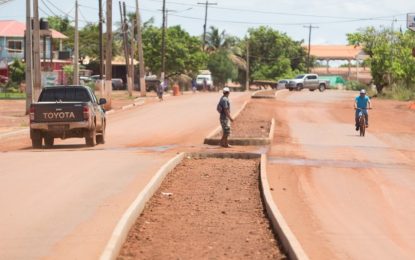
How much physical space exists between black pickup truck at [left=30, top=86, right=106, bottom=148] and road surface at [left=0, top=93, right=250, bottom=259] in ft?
1.75

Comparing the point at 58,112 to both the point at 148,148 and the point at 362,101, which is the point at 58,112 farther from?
the point at 362,101

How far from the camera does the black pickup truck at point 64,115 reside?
23531 mm

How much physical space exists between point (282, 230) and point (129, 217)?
2093 mm

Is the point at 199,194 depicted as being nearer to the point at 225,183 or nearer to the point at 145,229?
the point at 225,183

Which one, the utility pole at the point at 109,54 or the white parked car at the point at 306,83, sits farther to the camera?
the white parked car at the point at 306,83

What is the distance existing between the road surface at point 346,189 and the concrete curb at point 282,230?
257 millimetres

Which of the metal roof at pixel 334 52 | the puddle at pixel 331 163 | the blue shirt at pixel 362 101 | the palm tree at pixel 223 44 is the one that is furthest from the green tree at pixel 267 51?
the puddle at pixel 331 163

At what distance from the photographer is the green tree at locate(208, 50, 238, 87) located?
108 m

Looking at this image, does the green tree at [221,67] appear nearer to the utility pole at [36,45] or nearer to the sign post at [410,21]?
the sign post at [410,21]

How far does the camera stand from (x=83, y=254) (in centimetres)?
916

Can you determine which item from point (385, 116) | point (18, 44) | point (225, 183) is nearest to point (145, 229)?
point (225, 183)

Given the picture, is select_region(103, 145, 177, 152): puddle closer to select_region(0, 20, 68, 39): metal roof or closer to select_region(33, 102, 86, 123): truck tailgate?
select_region(33, 102, 86, 123): truck tailgate

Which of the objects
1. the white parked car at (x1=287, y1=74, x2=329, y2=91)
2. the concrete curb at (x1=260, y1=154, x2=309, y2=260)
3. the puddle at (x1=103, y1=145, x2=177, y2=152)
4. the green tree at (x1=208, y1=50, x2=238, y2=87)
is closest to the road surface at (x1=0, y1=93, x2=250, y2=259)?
the puddle at (x1=103, y1=145, x2=177, y2=152)

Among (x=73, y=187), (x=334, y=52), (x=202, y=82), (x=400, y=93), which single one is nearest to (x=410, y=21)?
(x=400, y=93)
